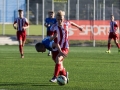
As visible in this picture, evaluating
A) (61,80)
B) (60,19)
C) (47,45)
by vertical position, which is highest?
(60,19)

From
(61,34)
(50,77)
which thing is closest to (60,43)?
(61,34)

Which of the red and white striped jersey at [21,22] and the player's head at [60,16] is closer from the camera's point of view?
the player's head at [60,16]

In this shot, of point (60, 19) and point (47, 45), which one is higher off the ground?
point (60, 19)

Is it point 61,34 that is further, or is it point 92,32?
point 92,32

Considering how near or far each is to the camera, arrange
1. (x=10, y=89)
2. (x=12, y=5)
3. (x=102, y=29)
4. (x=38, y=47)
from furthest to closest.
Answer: (x=12, y=5), (x=102, y=29), (x=38, y=47), (x=10, y=89)

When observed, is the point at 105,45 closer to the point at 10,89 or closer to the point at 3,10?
the point at 3,10

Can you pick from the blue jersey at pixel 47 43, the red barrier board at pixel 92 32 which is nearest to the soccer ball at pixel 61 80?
the blue jersey at pixel 47 43

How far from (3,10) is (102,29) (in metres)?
7.82

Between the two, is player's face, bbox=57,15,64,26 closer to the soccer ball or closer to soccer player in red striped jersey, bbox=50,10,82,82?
soccer player in red striped jersey, bbox=50,10,82,82

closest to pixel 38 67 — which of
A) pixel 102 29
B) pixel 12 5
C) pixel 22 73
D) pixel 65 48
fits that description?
pixel 22 73

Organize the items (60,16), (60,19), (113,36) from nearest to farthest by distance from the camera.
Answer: (60,16)
(60,19)
(113,36)

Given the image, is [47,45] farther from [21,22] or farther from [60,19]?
[21,22]

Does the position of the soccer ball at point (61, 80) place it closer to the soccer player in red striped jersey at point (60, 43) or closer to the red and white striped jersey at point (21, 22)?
the soccer player in red striped jersey at point (60, 43)

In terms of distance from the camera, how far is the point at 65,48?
13742 mm
